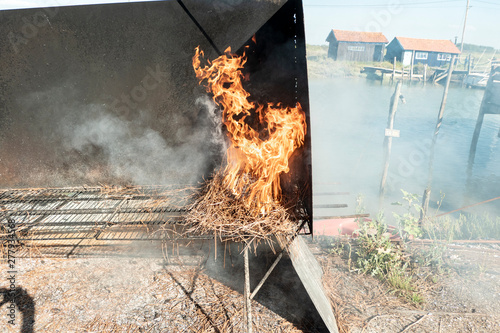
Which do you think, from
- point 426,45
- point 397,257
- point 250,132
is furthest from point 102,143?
point 426,45

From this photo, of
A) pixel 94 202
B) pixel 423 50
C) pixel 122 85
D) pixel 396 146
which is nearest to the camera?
pixel 122 85

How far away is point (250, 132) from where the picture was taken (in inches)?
183

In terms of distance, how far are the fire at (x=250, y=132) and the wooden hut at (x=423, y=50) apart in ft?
156

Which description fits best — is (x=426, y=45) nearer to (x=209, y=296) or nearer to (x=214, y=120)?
(x=214, y=120)

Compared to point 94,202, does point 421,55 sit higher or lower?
higher

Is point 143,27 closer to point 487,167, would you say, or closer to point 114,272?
point 114,272

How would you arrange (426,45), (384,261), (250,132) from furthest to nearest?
(426,45) < (384,261) < (250,132)

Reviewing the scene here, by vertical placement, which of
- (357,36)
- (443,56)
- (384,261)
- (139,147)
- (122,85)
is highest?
(357,36)

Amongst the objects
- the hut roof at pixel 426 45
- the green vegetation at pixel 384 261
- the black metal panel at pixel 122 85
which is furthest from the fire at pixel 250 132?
the hut roof at pixel 426 45

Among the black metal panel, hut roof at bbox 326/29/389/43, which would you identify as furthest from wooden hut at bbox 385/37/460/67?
the black metal panel

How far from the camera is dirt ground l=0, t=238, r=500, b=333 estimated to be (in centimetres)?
401

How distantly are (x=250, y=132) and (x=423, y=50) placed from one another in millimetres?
49563

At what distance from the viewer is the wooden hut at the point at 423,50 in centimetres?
4203

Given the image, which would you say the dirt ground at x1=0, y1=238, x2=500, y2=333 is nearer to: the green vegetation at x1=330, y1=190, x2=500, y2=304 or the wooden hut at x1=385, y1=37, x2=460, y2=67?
the green vegetation at x1=330, y1=190, x2=500, y2=304
